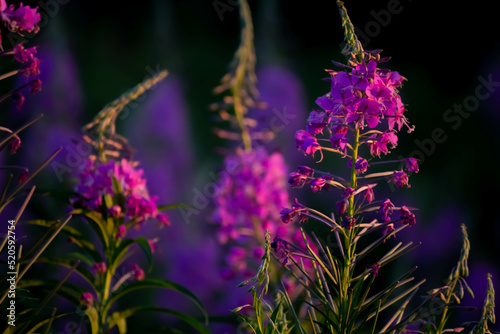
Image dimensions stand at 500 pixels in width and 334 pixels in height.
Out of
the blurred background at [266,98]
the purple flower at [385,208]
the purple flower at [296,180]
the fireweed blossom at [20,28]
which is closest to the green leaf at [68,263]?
the blurred background at [266,98]

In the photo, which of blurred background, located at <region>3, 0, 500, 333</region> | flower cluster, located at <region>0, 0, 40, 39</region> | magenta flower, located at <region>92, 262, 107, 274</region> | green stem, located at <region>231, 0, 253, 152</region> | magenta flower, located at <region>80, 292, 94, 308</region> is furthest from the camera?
blurred background, located at <region>3, 0, 500, 333</region>

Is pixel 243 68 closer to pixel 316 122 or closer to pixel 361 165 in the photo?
pixel 316 122

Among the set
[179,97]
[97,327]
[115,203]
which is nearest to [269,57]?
[179,97]

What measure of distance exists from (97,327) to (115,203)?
1.59 feet

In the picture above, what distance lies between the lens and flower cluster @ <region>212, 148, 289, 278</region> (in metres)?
3.12

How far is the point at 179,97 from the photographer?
4.88 metres

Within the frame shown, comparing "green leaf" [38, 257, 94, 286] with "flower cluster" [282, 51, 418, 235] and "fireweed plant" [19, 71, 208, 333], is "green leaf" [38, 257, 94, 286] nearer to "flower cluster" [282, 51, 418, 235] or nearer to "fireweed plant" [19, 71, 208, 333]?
"fireweed plant" [19, 71, 208, 333]

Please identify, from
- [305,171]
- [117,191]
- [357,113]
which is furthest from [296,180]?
[117,191]

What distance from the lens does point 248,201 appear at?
10.3ft

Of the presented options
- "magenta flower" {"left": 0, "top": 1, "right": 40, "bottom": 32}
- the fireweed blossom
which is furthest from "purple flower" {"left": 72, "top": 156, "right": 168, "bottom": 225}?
"magenta flower" {"left": 0, "top": 1, "right": 40, "bottom": 32}

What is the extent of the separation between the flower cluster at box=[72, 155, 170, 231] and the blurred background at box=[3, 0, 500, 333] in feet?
0.93

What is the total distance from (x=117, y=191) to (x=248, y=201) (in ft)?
3.03

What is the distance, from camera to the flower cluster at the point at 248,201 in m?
3.12

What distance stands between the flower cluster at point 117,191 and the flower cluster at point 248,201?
794 millimetres
